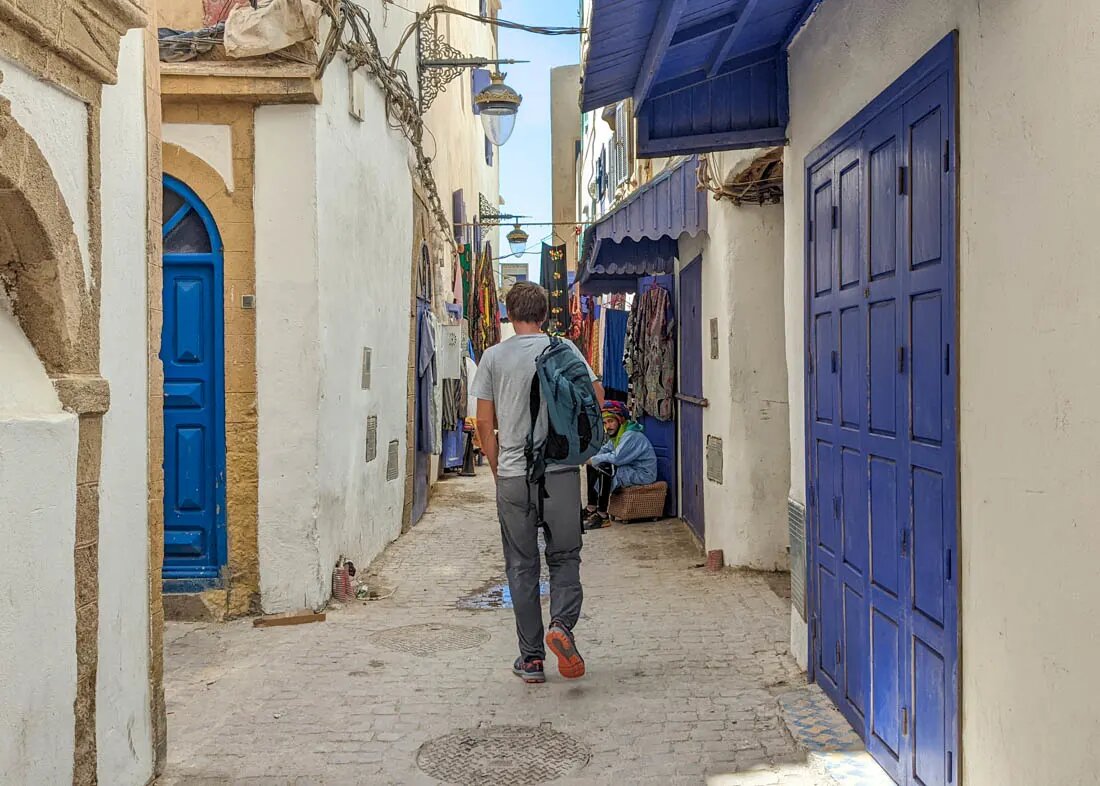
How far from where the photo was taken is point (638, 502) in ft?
33.7

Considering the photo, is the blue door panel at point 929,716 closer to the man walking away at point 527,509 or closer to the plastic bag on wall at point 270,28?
the man walking away at point 527,509

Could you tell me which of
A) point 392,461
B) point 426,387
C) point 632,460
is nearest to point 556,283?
point 426,387

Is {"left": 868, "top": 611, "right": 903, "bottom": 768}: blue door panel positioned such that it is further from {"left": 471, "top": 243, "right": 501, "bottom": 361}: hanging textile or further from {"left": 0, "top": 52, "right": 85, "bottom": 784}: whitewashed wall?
{"left": 471, "top": 243, "right": 501, "bottom": 361}: hanging textile

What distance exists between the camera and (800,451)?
5008mm

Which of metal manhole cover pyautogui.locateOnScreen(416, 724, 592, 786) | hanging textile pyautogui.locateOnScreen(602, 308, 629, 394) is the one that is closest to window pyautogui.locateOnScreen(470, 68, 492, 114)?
hanging textile pyautogui.locateOnScreen(602, 308, 629, 394)

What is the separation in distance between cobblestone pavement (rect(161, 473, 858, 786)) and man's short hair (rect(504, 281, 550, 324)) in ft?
5.91

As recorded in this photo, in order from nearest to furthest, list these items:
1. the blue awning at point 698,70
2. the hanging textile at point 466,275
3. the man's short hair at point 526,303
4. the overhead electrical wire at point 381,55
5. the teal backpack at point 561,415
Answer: the blue awning at point 698,70
the teal backpack at point 561,415
the man's short hair at point 526,303
the overhead electrical wire at point 381,55
the hanging textile at point 466,275

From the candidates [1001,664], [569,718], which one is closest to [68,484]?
[569,718]

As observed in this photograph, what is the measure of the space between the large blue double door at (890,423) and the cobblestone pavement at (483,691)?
19.0 inches

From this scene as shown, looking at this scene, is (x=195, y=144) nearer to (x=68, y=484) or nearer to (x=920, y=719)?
(x=68, y=484)

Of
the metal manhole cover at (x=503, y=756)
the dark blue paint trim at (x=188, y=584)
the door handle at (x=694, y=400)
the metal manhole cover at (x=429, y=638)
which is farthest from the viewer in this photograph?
the door handle at (x=694, y=400)

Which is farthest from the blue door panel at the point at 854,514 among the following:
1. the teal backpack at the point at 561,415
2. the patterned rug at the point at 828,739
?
the teal backpack at the point at 561,415

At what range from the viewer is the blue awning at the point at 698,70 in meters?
4.12

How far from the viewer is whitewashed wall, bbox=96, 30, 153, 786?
3301 mm
